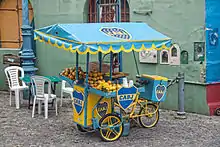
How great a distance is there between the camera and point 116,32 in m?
7.37

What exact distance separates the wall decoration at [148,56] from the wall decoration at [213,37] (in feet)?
4.55

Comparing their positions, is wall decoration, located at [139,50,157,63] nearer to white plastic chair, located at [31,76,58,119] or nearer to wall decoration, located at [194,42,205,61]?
wall decoration, located at [194,42,205,61]

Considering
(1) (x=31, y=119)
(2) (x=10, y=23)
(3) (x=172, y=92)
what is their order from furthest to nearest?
1. (2) (x=10, y=23)
2. (3) (x=172, y=92)
3. (1) (x=31, y=119)

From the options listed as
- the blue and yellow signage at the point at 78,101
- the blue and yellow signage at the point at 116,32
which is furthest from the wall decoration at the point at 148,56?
the blue and yellow signage at the point at 78,101

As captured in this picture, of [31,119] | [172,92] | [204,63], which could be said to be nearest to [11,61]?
[31,119]

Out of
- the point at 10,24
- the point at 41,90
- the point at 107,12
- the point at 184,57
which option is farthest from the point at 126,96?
the point at 10,24

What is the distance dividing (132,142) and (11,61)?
618cm

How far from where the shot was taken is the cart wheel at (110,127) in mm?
7430

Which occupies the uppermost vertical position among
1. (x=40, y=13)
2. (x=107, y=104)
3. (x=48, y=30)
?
(x=40, y=13)

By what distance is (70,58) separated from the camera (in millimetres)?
11797

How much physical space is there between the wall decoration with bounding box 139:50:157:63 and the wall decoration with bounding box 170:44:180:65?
439 mm

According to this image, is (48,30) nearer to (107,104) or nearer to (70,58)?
(107,104)

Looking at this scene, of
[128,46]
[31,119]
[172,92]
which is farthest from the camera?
[172,92]

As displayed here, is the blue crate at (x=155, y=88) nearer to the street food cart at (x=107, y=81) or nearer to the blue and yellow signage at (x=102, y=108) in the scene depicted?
the street food cart at (x=107, y=81)
